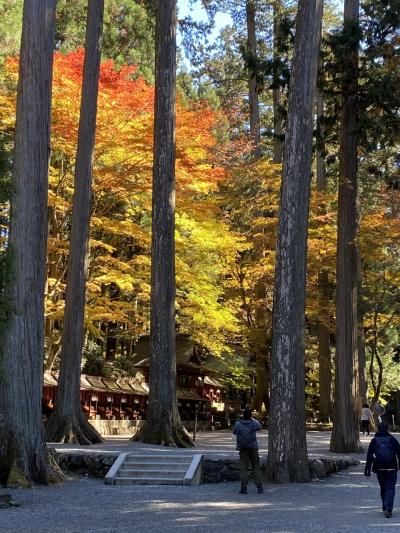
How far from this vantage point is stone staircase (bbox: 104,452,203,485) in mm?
10312

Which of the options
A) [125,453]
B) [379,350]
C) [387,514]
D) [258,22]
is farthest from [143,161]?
[379,350]

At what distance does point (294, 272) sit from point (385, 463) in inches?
166

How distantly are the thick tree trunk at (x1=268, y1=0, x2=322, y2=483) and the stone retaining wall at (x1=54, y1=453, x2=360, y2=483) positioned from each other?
726 millimetres

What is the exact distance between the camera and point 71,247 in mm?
14719

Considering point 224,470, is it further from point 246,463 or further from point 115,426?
point 115,426

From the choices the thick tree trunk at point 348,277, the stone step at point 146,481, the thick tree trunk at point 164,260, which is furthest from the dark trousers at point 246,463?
the thick tree trunk at point 348,277

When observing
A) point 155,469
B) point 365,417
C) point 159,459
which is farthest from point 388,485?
point 365,417

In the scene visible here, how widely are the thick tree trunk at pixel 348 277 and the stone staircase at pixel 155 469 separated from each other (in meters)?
4.73

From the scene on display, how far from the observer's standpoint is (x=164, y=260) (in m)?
14.5

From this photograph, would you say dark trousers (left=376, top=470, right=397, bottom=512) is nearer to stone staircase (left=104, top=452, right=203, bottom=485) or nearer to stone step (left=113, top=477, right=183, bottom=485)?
stone staircase (left=104, top=452, right=203, bottom=485)

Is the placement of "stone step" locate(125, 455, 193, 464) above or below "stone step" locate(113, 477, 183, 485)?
above

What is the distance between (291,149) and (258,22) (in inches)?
822

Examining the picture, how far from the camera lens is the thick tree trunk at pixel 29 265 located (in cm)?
953

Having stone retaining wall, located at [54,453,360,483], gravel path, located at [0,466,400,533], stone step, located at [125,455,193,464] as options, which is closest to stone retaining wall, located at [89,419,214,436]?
stone retaining wall, located at [54,453,360,483]
